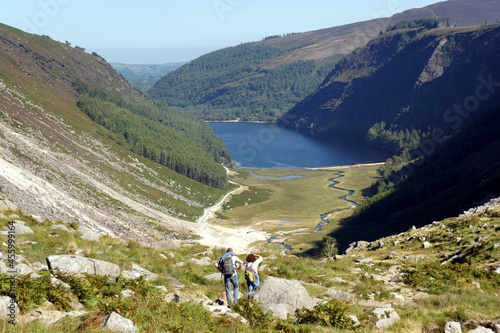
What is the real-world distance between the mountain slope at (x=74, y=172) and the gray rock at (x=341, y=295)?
60931mm

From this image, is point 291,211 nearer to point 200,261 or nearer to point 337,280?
point 200,261

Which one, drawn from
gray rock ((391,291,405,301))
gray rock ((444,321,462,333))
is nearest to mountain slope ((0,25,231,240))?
gray rock ((391,291,405,301))

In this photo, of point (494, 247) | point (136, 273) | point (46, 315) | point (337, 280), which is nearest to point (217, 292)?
point (136, 273)

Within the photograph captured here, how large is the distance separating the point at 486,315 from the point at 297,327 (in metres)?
8.38

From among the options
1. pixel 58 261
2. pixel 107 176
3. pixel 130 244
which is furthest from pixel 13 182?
pixel 58 261

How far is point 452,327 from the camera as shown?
635 inches

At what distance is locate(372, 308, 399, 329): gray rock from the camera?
1706 cm

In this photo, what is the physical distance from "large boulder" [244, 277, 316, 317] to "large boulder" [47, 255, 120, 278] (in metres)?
6.70

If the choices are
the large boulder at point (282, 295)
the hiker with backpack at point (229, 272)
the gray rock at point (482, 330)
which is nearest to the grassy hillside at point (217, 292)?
the gray rock at point (482, 330)

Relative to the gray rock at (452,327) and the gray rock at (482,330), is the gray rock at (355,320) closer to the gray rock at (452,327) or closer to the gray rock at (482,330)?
the gray rock at (452,327)

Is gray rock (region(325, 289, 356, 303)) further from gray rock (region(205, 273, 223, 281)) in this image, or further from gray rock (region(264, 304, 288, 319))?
gray rock (region(205, 273, 223, 281))

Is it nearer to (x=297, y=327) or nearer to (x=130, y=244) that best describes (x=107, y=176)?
(x=130, y=244)

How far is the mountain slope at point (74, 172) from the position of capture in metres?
87.8

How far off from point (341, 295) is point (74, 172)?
109 m
